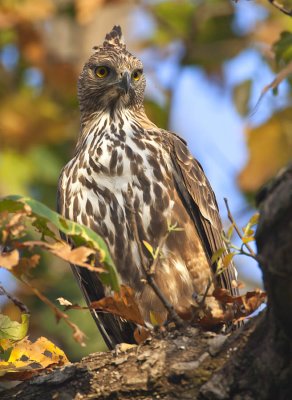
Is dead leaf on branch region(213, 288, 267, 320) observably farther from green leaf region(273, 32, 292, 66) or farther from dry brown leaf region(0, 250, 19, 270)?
green leaf region(273, 32, 292, 66)

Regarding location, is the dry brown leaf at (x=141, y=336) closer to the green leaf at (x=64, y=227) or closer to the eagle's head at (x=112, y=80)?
the green leaf at (x=64, y=227)

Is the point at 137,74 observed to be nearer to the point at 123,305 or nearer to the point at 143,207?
the point at 143,207

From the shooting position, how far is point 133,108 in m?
6.56

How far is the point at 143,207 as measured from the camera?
215 inches

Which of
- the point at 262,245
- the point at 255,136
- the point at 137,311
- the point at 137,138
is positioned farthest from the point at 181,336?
the point at 255,136

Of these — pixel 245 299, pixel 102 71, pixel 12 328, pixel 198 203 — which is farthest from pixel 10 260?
pixel 102 71

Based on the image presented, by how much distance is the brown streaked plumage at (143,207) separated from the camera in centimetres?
545

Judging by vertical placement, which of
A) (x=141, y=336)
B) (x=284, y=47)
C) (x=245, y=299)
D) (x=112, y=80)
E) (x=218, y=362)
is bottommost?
(x=141, y=336)

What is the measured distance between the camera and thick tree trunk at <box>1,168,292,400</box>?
3.14 meters

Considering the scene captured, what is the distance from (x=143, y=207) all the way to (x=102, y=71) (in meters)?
1.66

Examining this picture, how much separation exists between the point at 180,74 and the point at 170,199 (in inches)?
142

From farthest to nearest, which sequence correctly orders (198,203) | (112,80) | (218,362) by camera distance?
(112,80)
(198,203)
(218,362)

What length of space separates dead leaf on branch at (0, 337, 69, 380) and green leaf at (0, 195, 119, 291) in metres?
0.77

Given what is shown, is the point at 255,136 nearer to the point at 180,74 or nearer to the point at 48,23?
the point at 180,74
